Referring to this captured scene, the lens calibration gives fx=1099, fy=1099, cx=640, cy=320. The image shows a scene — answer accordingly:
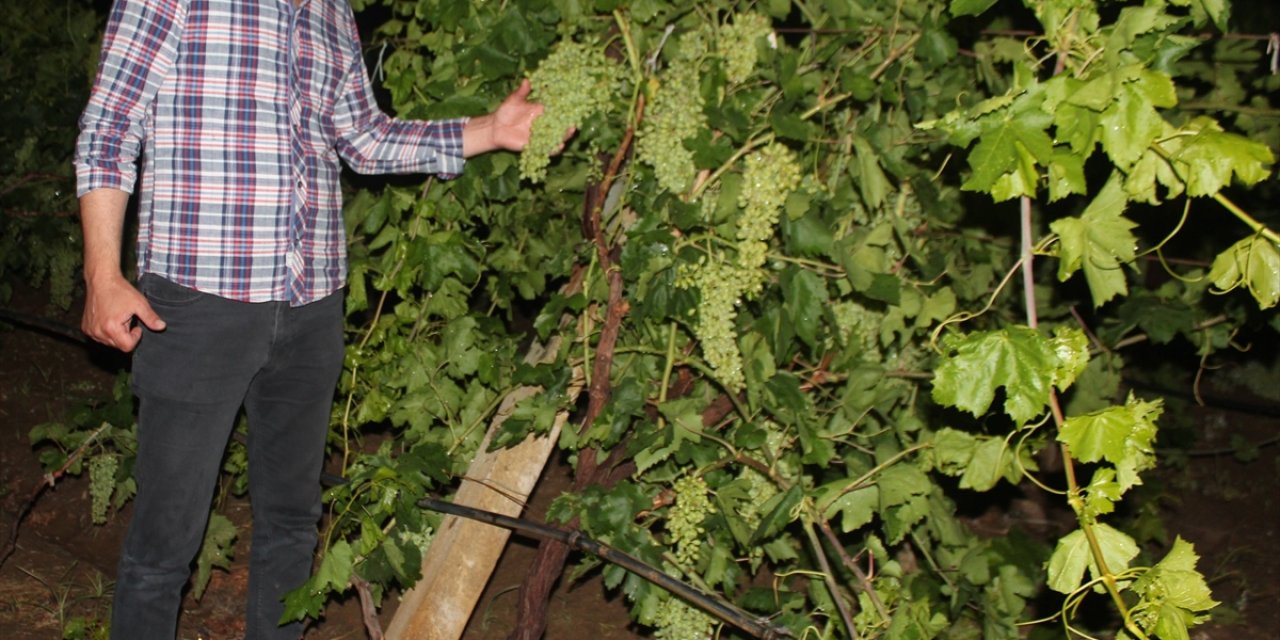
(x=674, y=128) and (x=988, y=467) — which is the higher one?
(x=674, y=128)

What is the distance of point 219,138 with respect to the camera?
7.88 ft

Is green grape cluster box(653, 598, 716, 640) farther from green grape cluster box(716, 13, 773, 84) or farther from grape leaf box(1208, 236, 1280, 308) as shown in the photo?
grape leaf box(1208, 236, 1280, 308)

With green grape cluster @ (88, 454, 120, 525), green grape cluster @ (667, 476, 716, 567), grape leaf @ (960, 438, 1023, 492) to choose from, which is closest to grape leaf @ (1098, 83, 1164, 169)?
grape leaf @ (960, 438, 1023, 492)

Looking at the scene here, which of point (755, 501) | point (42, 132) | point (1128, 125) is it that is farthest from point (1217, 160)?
point (42, 132)

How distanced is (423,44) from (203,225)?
2.95ft

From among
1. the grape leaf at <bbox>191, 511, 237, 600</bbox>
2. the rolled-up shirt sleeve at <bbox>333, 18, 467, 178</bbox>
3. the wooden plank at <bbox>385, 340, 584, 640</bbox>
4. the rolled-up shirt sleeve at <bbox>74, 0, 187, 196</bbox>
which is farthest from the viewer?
the grape leaf at <bbox>191, 511, 237, 600</bbox>

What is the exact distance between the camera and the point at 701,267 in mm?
2627

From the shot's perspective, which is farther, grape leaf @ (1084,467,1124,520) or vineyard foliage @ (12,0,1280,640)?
vineyard foliage @ (12,0,1280,640)

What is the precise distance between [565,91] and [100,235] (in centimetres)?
108

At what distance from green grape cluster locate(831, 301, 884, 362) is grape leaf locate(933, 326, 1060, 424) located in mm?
959

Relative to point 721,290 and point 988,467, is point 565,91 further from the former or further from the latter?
point 988,467

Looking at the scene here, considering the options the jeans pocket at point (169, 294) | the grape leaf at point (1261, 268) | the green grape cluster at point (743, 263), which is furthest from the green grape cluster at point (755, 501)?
the jeans pocket at point (169, 294)

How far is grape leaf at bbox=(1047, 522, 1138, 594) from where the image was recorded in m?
1.81

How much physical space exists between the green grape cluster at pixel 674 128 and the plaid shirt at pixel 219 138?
0.80 meters
